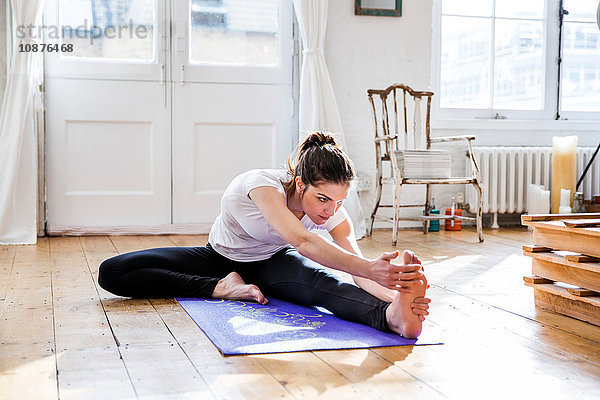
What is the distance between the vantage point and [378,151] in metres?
4.38

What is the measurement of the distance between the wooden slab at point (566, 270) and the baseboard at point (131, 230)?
2.62 m

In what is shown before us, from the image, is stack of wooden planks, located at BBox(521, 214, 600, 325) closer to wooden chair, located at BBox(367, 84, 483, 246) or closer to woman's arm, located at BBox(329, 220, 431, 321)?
woman's arm, located at BBox(329, 220, 431, 321)

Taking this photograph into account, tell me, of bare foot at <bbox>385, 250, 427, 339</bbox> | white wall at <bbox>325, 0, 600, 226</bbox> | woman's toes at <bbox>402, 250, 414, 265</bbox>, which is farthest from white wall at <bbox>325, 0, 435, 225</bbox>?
woman's toes at <bbox>402, 250, 414, 265</bbox>

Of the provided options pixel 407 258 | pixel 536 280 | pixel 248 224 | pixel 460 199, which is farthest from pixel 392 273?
pixel 460 199

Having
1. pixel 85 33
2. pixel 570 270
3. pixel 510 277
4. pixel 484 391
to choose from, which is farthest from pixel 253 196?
pixel 85 33

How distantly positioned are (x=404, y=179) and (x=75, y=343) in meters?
2.58

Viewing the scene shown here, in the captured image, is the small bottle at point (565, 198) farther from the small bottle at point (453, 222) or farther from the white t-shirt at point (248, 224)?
the white t-shirt at point (248, 224)

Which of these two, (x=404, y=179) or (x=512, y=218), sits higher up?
(x=404, y=179)

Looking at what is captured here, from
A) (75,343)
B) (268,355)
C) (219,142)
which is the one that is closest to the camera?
(268,355)

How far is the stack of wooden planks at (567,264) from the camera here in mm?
2070

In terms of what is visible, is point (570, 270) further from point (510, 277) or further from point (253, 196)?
point (253, 196)

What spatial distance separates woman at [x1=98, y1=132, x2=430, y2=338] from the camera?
5.91 feet

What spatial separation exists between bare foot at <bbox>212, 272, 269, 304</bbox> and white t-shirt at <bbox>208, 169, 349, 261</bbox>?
8 centimetres

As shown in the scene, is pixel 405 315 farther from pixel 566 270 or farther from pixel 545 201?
pixel 545 201
